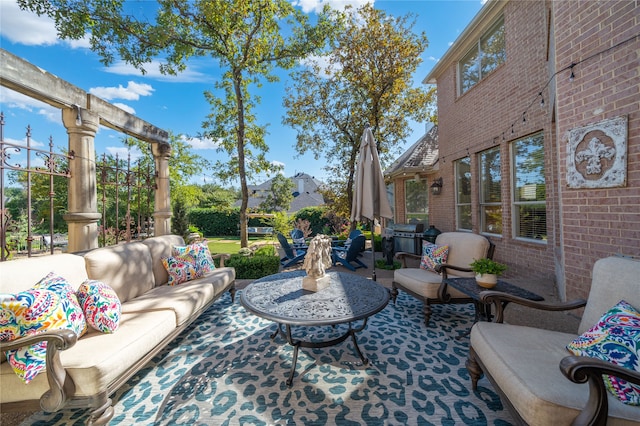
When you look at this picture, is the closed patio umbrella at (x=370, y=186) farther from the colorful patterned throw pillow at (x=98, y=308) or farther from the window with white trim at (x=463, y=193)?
the colorful patterned throw pillow at (x=98, y=308)

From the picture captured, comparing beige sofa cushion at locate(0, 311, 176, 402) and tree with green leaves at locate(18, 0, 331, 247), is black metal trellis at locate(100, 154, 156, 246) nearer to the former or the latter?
beige sofa cushion at locate(0, 311, 176, 402)

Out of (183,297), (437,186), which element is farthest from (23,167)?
(437,186)

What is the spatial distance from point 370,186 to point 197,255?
10.8 feet

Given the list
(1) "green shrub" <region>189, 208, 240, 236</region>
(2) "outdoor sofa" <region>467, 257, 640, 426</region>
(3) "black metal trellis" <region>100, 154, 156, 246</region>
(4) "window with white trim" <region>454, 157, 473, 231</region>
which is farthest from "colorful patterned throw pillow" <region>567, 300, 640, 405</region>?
(1) "green shrub" <region>189, 208, 240, 236</region>

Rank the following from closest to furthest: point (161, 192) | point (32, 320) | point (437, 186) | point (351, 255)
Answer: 1. point (32, 320)
2. point (161, 192)
3. point (351, 255)
4. point (437, 186)

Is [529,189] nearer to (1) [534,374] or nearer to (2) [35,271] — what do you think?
(1) [534,374]

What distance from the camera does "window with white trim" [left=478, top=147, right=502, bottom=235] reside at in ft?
18.3

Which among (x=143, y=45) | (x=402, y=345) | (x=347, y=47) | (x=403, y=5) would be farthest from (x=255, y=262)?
(x=403, y=5)

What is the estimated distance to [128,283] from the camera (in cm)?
309

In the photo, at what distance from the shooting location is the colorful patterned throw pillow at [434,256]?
4004mm

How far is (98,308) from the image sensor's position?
222cm

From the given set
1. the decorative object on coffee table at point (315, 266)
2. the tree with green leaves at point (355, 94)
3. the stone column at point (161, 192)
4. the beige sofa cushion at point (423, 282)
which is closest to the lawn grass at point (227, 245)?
the tree with green leaves at point (355, 94)

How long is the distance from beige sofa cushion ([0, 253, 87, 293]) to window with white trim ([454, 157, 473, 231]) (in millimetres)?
7559

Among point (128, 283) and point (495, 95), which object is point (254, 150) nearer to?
point (128, 283)
